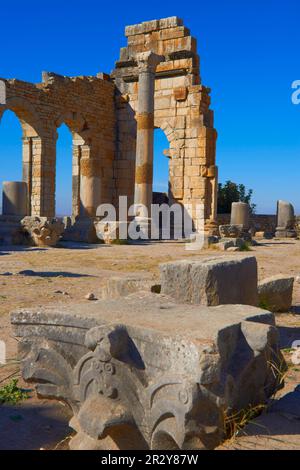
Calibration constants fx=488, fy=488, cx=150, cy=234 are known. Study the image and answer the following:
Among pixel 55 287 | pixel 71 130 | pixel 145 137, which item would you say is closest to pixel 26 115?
pixel 71 130

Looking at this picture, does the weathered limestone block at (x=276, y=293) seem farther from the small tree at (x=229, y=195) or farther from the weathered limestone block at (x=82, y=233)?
the small tree at (x=229, y=195)

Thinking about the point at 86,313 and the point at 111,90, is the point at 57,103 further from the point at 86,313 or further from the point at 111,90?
the point at 86,313

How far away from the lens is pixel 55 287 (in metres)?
7.21

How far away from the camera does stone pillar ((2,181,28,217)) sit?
15.3 metres

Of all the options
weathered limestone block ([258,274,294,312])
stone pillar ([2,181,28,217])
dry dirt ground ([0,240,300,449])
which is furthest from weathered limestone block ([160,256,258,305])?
stone pillar ([2,181,28,217])

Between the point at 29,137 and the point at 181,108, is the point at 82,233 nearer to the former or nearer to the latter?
the point at 29,137

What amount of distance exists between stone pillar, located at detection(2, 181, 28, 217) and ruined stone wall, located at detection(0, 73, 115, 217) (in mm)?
2689

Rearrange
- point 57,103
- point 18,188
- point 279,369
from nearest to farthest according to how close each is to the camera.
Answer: point 279,369 → point 18,188 → point 57,103

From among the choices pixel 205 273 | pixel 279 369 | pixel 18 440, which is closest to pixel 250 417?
pixel 279 369

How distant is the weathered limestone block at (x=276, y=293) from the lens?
5816 mm

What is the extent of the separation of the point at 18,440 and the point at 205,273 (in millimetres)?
2325

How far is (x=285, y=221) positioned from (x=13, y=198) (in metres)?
14.1

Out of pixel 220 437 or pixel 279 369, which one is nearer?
pixel 220 437

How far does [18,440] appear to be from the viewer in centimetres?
276
